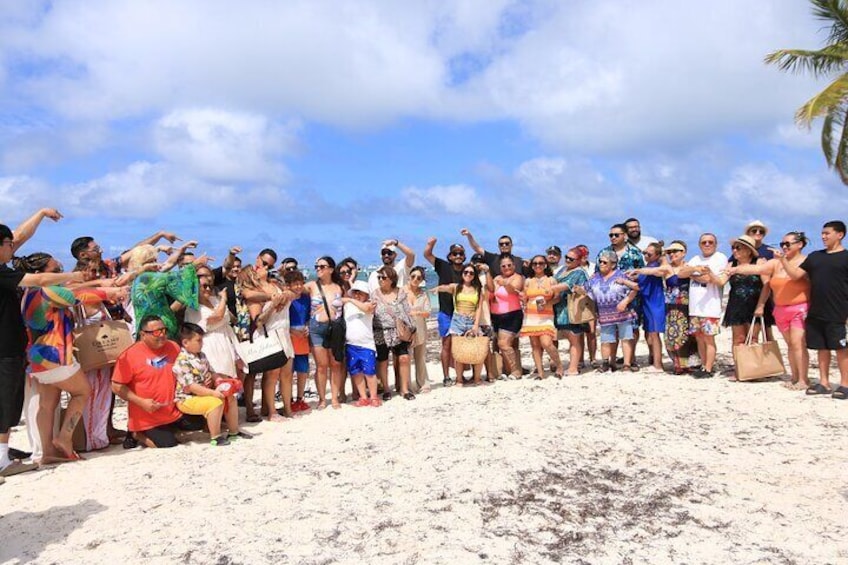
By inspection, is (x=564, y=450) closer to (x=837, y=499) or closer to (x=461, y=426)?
(x=461, y=426)

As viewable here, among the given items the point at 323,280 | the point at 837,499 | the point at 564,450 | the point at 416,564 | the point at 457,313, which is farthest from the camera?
the point at 457,313

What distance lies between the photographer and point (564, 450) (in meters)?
5.58

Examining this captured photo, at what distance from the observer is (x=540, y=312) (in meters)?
8.91

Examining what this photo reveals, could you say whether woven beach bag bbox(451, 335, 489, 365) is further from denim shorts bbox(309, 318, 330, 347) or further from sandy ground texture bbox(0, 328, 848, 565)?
denim shorts bbox(309, 318, 330, 347)

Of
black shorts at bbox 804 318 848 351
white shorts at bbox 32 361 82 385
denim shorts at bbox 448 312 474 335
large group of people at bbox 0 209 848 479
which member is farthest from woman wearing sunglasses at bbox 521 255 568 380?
white shorts at bbox 32 361 82 385

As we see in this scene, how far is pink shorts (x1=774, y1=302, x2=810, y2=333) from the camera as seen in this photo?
24.4 feet

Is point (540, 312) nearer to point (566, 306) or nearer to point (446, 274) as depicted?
point (566, 306)

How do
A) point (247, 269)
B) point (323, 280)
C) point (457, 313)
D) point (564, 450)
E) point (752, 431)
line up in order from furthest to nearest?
point (457, 313) → point (323, 280) → point (247, 269) → point (752, 431) → point (564, 450)

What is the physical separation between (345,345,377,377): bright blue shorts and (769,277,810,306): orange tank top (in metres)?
5.09

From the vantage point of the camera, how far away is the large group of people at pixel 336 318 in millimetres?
5668

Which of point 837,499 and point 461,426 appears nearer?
point 837,499

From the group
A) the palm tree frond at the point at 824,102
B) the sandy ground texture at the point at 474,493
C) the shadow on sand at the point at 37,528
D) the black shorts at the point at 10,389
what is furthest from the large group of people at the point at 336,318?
the palm tree frond at the point at 824,102

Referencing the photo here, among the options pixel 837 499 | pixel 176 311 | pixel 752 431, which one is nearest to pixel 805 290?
pixel 752 431

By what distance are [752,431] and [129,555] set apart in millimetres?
5709
